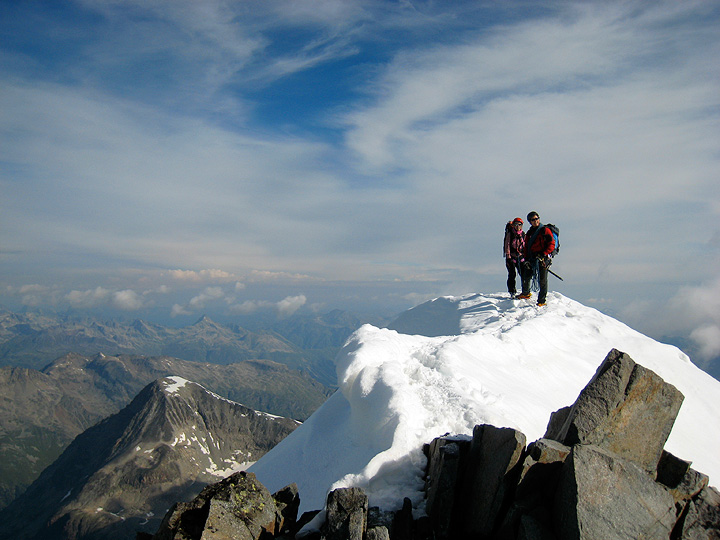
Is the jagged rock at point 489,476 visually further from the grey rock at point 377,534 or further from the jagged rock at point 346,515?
the jagged rock at point 346,515

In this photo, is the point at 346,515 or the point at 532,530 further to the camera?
the point at 346,515

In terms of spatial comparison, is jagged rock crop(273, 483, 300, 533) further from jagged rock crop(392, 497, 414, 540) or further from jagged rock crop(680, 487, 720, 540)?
jagged rock crop(680, 487, 720, 540)

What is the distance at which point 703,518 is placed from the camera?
746 cm

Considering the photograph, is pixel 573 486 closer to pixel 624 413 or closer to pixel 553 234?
pixel 624 413

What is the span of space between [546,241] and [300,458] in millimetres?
18325

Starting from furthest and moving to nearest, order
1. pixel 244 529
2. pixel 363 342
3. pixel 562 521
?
pixel 363 342, pixel 244 529, pixel 562 521

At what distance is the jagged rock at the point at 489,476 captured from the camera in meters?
7.33

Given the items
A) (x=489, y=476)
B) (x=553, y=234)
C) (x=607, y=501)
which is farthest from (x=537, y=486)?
(x=553, y=234)

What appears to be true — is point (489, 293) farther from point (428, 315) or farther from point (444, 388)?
point (444, 388)

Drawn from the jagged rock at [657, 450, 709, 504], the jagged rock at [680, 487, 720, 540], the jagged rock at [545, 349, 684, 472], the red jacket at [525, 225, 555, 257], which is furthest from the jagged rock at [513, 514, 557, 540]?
the red jacket at [525, 225, 555, 257]

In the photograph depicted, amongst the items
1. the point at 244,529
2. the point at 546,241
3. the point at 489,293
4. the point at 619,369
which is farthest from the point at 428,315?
the point at 244,529

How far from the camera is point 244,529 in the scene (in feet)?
24.2

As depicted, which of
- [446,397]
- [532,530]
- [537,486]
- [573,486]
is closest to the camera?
[532,530]

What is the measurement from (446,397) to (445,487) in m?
4.92
